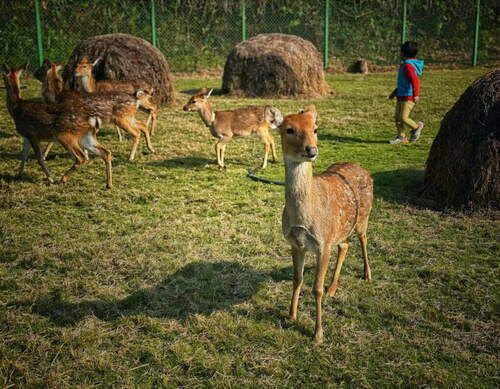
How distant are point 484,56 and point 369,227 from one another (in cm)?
1827

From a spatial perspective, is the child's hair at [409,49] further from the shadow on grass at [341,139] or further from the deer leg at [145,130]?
the deer leg at [145,130]

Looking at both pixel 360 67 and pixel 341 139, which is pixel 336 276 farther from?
pixel 360 67

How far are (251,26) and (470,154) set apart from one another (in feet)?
52.3

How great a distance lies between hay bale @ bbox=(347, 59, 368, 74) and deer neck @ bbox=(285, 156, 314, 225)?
17043 millimetres

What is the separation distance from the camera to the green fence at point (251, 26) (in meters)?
17.9

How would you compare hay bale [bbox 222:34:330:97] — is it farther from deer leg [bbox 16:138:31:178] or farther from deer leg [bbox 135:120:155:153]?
deer leg [bbox 16:138:31:178]

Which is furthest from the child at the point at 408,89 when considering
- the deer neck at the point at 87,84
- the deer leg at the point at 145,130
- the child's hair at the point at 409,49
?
the deer neck at the point at 87,84

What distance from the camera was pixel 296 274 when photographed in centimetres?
396

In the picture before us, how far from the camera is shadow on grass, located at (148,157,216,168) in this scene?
825 centimetres

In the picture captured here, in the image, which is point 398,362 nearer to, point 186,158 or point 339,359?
point 339,359

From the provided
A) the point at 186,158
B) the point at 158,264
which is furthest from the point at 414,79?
the point at 158,264

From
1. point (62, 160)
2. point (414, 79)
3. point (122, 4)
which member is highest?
point (122, 4)

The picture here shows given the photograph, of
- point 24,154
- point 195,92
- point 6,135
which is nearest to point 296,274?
point 24,154

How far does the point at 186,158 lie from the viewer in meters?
8.60
